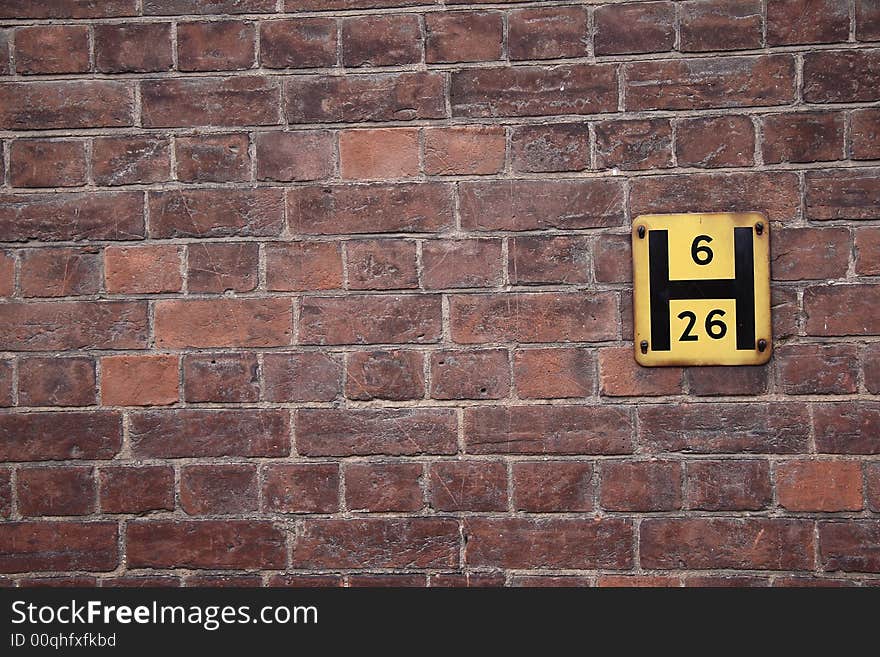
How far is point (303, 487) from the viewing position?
1485 mm

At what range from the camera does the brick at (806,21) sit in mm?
1421

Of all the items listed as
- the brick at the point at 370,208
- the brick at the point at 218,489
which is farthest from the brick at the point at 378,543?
the brick at the point at 370,208

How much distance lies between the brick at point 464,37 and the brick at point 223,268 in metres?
0.52

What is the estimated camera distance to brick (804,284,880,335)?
142 centimetres

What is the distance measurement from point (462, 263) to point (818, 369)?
70cm

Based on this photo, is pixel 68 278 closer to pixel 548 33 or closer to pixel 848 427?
pixel 548 33

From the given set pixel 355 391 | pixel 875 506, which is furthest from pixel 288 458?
pixel 875 506

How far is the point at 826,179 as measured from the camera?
56.1 inches

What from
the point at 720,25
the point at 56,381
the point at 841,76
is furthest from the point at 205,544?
the point at 841,76

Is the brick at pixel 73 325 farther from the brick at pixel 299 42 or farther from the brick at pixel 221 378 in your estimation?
the brick at pixel 299 42

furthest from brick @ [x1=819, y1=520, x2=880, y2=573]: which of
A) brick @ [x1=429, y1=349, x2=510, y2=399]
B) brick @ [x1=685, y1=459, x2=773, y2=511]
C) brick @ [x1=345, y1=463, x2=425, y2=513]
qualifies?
brick @ [x1=345, y1=463, x2=425, y2=513]

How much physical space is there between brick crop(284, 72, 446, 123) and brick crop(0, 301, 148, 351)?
0.50 m

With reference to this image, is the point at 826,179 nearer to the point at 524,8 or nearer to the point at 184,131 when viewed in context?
the point at 524,8

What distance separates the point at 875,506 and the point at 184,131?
1502 millimetres
